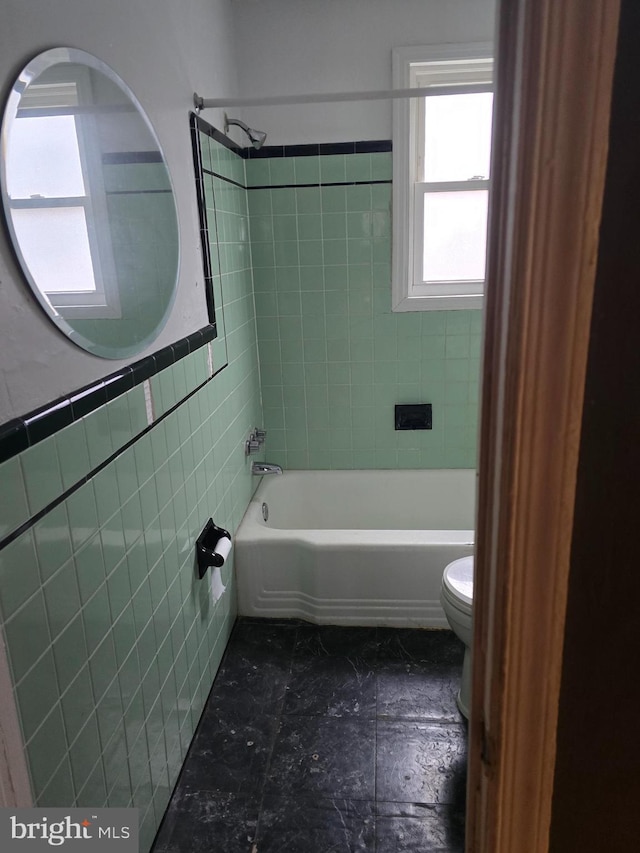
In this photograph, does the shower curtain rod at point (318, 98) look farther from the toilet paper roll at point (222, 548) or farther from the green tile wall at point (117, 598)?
the toilet paper roll at point (222, 548)

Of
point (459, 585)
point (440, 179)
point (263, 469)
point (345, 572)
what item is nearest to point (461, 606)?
point (459, 585)

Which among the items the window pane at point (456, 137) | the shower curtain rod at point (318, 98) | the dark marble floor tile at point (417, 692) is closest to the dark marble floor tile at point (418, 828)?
the dark marble floor tile at point (417, 692)

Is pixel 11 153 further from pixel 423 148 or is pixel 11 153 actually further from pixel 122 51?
pixel 423 148

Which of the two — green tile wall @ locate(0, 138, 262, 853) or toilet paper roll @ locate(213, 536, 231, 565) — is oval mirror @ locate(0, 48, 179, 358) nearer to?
green tile wall @ locate(0, 138, 262, 853)

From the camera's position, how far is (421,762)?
184cm

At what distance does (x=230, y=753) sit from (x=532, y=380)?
5.90 feet

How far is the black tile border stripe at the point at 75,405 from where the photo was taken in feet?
3.27

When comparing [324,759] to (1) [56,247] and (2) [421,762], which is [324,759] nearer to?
(2) [421,762]

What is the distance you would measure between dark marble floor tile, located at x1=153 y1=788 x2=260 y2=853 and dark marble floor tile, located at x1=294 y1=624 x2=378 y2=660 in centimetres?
67

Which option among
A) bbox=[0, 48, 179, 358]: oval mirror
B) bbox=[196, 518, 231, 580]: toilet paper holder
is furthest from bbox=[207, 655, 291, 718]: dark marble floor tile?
bbox=[0, 48, 179, 358]: oval mirror

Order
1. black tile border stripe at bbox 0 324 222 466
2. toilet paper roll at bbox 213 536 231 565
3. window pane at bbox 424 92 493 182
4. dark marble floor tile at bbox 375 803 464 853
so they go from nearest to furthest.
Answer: black tile border stripe at bbox 0 324 222 466
dark marble floor tile at bbox 375 803 464 853
toilet paper roll at bbox 213 536 231 565
window pane at bbox 424 92 493 182

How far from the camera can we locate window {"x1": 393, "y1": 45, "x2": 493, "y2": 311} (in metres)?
2.69

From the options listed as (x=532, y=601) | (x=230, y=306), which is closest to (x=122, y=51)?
(x=230, y=306)

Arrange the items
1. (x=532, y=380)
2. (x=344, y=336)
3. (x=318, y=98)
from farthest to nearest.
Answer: (x=344, y=336), (x=318, y=98), (x=532, y=380)
